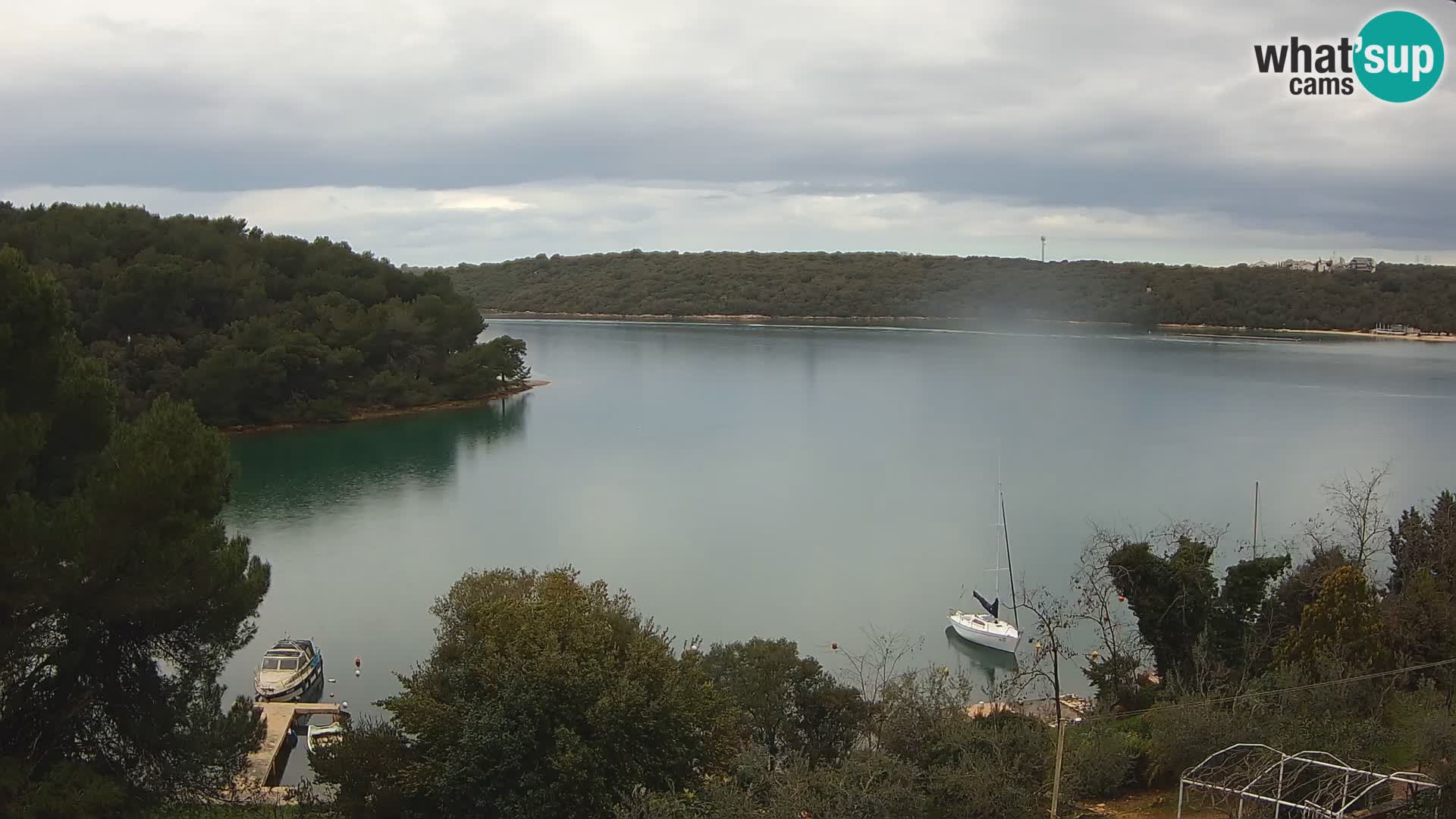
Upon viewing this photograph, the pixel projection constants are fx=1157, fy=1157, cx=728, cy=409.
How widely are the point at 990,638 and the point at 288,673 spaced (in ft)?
27.2

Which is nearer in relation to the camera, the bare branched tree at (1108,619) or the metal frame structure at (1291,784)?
the metal frame structure at (1291,784)

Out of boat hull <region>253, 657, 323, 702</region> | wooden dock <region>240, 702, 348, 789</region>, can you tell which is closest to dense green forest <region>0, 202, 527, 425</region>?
boat hull <region>253, 657, 323, 702</region>

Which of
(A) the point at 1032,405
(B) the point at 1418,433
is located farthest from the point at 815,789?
(A) the point at 1032,405

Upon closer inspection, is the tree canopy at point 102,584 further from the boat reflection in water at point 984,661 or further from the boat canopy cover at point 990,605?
the boat canopy cover at point 990,605

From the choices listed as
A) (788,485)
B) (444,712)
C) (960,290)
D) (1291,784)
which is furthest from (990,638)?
(960,290)

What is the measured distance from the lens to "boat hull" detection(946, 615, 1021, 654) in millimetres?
14383

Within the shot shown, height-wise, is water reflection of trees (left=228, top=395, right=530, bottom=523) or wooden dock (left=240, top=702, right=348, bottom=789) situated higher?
water reflection of trees (left=228, top=395, right=530, bottom=523)

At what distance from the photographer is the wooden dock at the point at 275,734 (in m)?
10.3

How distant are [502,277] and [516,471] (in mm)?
92027

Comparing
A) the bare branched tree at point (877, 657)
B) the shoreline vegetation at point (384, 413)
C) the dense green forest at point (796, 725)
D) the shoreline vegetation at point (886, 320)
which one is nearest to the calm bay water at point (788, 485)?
the bare branched tree at point (877, 657)

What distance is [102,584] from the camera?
7.12m

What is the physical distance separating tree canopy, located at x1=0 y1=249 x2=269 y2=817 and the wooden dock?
1843 mm

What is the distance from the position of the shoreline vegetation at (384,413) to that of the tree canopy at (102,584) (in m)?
23.3

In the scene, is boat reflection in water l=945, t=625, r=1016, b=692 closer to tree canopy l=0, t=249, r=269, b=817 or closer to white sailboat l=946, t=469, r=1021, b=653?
white sailboat l=946, t=469, r=1021, b=653
